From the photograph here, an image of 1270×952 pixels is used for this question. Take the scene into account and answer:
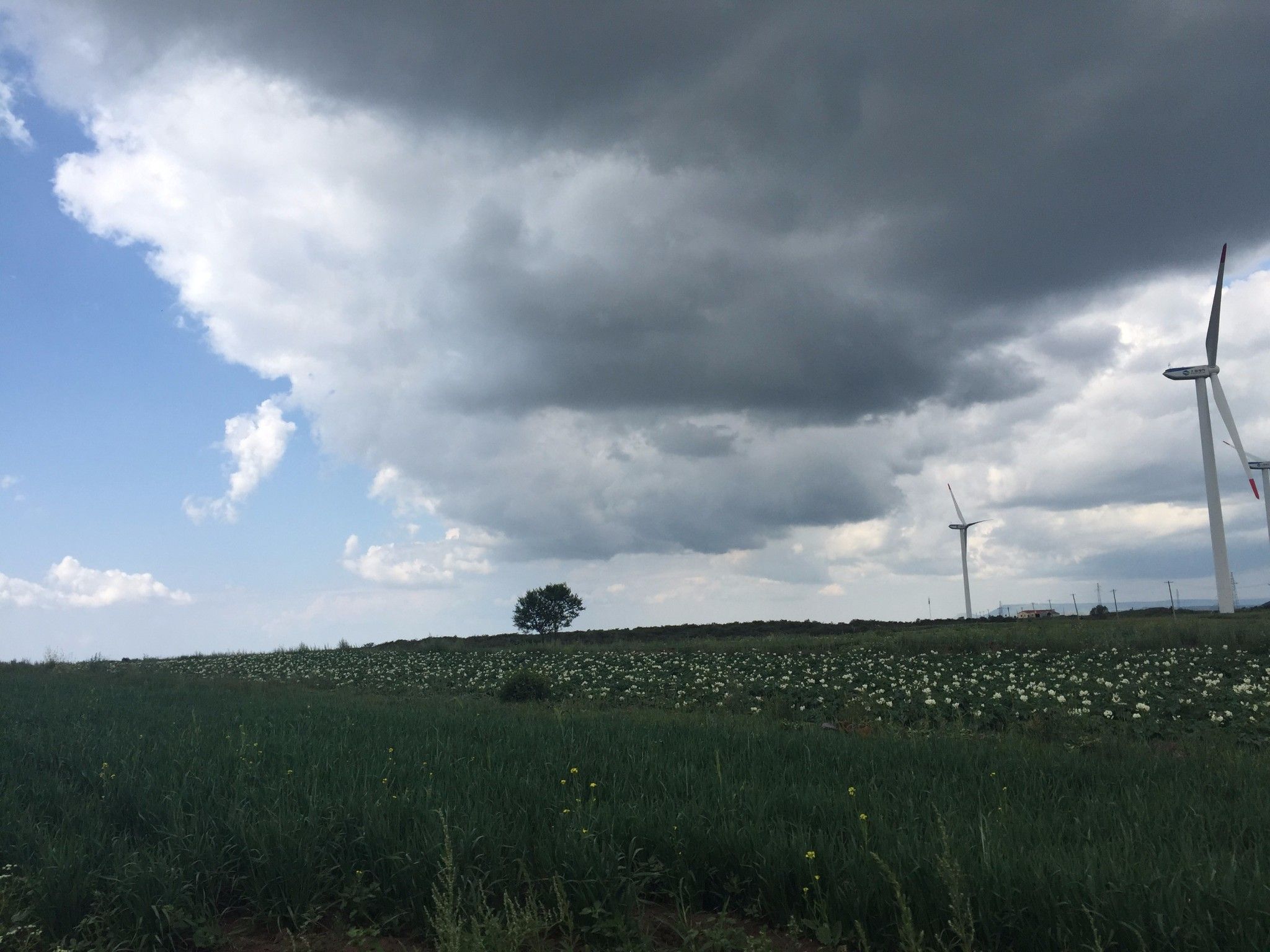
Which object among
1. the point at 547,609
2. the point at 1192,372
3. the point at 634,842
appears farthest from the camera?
the point at 547,609

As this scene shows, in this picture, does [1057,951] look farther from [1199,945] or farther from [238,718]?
[238,718]

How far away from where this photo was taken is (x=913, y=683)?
20.3 m

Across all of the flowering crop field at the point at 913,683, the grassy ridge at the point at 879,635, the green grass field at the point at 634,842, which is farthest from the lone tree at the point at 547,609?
the green grass field at the point at 634,842

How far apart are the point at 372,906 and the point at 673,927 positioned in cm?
224

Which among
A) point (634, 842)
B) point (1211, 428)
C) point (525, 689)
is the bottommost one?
point (525, 689)

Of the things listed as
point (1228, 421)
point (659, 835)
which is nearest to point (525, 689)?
point (659, 835)

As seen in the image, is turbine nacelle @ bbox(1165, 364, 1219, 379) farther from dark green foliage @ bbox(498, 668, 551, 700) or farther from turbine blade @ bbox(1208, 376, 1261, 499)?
dark green foliage @ bbox(498, 668, 551, 700)

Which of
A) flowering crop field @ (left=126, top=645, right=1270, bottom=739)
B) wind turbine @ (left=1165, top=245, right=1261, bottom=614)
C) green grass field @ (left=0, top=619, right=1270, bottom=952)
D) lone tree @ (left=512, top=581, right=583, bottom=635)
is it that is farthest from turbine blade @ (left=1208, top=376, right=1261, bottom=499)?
lone tree @ (left=512, top=581, right=583, bottom=635)

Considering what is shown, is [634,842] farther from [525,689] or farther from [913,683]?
[525,689]

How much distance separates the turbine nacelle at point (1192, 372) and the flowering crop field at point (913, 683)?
2416 cm

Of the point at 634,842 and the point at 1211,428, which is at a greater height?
the point at 1211,428

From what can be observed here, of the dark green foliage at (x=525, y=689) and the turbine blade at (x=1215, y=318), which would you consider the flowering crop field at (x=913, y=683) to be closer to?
the dark green foliage at (x=525, y=689)

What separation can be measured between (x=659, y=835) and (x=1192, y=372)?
1998 inches

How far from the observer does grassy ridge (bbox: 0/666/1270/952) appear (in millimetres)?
4922
